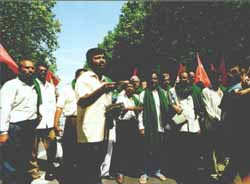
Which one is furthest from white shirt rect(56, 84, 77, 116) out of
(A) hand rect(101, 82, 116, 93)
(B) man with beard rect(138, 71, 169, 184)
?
(A) hand rect(101, 82, 116, 93)

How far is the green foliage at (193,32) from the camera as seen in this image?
24.6 m

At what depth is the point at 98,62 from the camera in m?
5.46

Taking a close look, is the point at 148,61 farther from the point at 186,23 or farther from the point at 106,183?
the point at 106,183

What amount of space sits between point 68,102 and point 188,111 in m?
2.32

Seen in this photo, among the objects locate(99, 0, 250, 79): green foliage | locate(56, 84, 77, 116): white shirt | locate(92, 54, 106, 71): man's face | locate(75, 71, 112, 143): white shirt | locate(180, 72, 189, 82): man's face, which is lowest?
locate(75, 71, 112, 143): white shirt

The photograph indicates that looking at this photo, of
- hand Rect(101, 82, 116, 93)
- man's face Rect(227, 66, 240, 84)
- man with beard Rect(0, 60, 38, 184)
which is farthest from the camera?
man with beard Rect(0, 60, 38, 184)

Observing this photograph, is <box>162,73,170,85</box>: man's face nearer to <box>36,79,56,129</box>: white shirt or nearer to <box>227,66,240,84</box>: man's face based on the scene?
<box>36,79,56,129</box>: white shirt

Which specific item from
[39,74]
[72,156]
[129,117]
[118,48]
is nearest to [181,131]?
[129,117]

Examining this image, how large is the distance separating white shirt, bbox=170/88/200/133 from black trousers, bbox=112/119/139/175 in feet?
3.60

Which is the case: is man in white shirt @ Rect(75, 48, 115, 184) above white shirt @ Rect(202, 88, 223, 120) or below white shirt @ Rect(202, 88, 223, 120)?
below

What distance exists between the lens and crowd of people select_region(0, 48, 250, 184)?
513cm

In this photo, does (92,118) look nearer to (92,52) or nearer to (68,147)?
(92,52)

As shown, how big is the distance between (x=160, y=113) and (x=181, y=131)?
0.67m

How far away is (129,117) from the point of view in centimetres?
Result: 930
